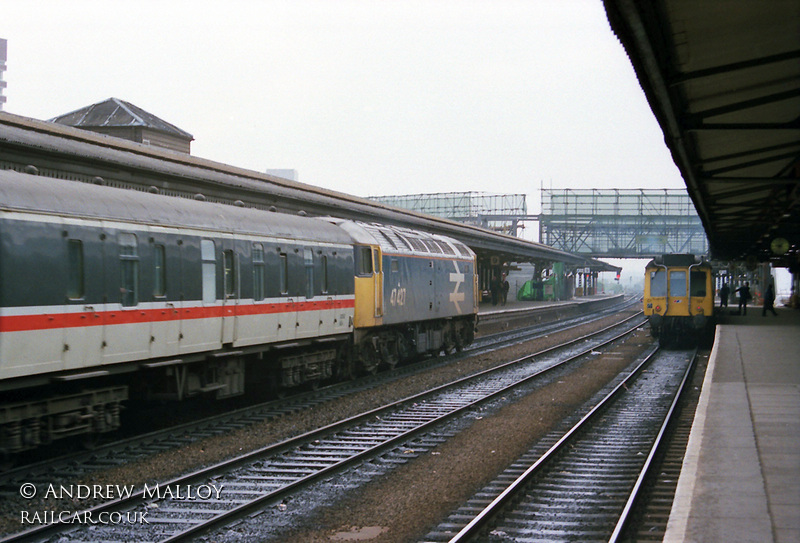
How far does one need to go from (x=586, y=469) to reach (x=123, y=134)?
119 feet

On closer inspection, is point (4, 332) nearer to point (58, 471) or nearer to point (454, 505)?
point (58, 471)

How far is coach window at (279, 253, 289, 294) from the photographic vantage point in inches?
588

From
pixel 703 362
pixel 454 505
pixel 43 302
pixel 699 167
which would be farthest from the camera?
pixel 703 362

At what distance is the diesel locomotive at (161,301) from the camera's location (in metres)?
9.21

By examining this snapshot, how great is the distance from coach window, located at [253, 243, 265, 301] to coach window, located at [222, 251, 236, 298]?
687 mm

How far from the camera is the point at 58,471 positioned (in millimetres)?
9438

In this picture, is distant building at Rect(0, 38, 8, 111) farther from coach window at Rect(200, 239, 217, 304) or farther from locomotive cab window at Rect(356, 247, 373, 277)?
coach window at Rect(200, 239, 217, 304)

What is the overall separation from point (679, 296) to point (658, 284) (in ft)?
2.77

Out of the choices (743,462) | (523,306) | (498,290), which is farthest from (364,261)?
(498,290)

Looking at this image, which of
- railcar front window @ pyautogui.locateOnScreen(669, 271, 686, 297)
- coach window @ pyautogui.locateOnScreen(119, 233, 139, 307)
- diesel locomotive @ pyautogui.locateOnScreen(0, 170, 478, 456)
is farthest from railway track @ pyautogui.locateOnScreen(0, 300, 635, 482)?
railcar front window @ pyautogui.locateOnScreen(669, 271, 686, 297)

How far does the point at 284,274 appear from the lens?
15.1 meters

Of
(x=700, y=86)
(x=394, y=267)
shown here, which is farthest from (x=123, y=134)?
(x=700, y=86)

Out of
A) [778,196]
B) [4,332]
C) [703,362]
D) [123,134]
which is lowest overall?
[703,362]

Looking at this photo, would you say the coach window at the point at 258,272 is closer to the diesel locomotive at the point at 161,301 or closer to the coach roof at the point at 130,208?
the diesel locomotive at the point at 161,301
